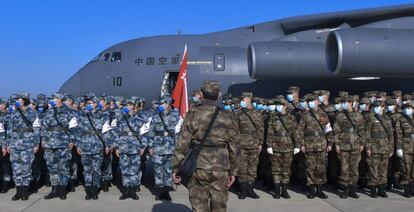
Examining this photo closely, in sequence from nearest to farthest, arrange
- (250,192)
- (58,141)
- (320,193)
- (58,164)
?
(58,141), (58,164), (320,193), (250,192)

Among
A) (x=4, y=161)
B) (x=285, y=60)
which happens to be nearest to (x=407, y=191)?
(x=285, y=60)

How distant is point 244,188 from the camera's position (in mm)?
8344

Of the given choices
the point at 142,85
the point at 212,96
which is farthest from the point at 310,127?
the point at 142,85

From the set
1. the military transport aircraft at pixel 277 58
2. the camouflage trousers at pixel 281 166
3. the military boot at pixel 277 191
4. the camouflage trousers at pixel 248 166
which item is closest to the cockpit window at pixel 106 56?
the military transport aircraft at pixel 277 58

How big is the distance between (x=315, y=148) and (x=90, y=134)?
424 cm

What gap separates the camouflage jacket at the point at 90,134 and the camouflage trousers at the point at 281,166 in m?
3.20

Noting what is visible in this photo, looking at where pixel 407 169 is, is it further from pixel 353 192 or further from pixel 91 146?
pixel 91 146

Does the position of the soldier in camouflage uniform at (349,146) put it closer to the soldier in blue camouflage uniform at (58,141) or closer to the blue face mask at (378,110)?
the blue face mask at (378,110)

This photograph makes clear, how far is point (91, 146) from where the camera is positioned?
26.8 ft

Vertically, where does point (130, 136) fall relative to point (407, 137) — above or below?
above

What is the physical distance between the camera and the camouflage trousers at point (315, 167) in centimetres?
828

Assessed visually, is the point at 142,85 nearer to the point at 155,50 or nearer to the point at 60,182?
the point at 155,50

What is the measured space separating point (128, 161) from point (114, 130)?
696mm

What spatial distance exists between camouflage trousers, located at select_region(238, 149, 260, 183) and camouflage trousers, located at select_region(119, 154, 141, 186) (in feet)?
6.48
